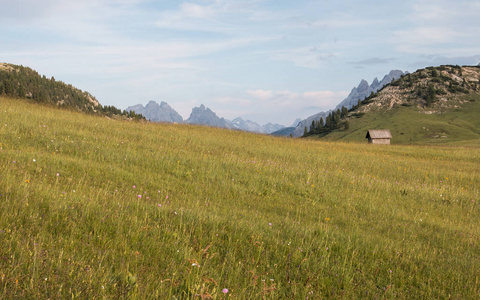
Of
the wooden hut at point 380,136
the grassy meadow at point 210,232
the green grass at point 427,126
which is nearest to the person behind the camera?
the grassy meadow at point 210,232

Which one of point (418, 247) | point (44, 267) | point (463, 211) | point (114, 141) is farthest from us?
point (114, 141)

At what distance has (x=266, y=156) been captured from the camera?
63.6 feet

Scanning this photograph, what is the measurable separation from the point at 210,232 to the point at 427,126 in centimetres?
18737

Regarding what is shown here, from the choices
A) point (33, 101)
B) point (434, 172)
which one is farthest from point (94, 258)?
point (33, 101)

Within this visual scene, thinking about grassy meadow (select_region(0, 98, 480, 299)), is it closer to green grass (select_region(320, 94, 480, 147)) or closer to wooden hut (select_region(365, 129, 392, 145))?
wooden hut (select_region(365, 129, 392, 145))

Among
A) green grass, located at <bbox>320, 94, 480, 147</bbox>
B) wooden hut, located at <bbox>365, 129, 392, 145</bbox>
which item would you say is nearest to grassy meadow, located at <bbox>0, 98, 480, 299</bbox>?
wooden hut, located at <bbox>365, 129, 392, 145</bbox>

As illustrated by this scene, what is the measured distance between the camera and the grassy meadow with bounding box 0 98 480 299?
3627 mm

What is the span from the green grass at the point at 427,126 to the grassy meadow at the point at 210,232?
470 feet

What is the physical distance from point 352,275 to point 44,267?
187 inches

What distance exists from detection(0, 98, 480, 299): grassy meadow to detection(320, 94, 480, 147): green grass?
143m

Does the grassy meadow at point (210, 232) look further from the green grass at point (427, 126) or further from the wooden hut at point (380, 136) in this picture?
the green grass at point (427, 126)

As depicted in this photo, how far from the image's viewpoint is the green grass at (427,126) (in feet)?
473

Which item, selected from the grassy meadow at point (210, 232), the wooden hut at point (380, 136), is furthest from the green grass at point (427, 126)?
the grassy meadow at point (210, 232)

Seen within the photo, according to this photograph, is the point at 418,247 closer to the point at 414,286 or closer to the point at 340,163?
the point at 414,286
